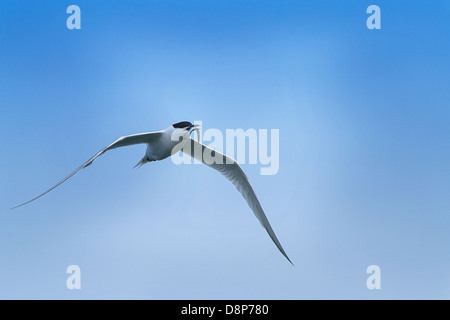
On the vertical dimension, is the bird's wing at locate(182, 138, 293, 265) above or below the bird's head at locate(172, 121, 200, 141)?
below

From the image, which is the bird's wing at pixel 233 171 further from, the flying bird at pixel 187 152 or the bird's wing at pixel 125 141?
the bird's wing at pixel 125 141

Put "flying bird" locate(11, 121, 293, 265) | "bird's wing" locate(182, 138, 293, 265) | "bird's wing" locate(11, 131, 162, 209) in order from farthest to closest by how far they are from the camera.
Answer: "bird's wing" locate(182, 138, 293, 265), "flying bird" locate(11, 121, 293, 265), "bird's wing" locate(11, 131, 162, 209)

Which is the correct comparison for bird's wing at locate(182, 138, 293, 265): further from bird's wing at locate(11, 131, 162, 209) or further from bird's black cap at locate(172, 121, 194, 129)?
bird's wing at locate(11, 131, 162, 209)

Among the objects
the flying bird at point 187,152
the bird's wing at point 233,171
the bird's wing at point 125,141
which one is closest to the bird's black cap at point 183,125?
the flying bird at point 187,152

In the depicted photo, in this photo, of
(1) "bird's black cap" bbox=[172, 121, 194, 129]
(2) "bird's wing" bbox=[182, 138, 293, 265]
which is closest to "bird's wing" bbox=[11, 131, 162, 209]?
(1) "bird's black cap" bbox=[172, 121, 194, 129]

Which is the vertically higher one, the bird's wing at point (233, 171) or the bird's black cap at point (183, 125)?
the bird's black cap at point (183, 125)

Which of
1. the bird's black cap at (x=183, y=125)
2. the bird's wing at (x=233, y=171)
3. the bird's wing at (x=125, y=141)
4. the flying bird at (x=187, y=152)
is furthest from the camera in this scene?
the bird's wing at (x=233, y=171)

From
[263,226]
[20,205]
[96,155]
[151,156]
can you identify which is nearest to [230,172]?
[263,226]

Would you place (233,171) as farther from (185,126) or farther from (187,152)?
(185,126)

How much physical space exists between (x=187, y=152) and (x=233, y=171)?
1.07 meters

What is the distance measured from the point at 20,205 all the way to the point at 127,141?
2.14m

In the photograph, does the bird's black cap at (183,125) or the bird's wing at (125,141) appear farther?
the bird's black cap at (183,125)

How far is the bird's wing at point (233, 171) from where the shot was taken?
29.0 ft

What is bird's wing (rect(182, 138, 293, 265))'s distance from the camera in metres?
8.84
